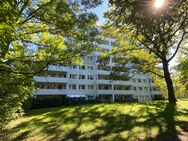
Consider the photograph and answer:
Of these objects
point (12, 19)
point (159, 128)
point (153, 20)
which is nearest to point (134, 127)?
point (159, 128)

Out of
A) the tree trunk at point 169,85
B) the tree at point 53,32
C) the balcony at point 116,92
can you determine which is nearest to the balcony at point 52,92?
the balcony at point 116,92

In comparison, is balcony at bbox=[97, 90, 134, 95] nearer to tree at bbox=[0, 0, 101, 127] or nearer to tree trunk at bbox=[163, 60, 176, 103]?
tree trunk at bbox=[163, 60, 176, 103]

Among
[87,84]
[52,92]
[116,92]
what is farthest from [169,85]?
[116,92]

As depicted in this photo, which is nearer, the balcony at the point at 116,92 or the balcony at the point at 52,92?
the balcony at the point at 52,92

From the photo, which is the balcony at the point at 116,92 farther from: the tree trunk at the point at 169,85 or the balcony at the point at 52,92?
the tree trunk at the point at 169,85

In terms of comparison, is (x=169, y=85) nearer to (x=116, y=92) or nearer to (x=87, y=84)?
(x=87, y=84)

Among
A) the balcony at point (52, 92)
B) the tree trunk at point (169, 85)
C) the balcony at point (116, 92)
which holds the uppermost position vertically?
the balcony at point (116, 92)

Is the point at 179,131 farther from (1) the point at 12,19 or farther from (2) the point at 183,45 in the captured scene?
(2) the point at 183,45

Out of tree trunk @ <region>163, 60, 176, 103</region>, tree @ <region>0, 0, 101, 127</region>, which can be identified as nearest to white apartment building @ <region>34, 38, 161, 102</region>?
tree trunk @ <region>163, 60, 176, 103</region>

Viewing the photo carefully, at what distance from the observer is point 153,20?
9086 mm

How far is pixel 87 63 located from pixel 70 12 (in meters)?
61.3

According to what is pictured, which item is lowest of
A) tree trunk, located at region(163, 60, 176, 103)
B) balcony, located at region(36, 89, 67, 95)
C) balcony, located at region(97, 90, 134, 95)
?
tree trunk, located at region(163, 60, 176, 103)

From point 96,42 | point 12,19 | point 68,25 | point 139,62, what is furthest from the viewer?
point 139,62

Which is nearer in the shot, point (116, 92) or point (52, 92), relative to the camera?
point (52, 92)
